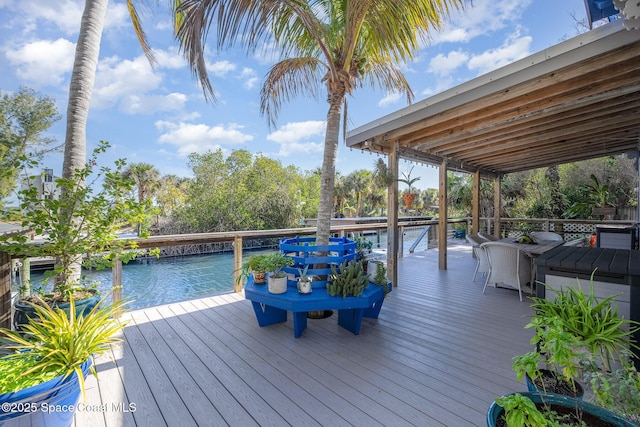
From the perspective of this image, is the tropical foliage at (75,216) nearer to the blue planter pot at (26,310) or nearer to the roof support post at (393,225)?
the blue planter pot at (26,310)

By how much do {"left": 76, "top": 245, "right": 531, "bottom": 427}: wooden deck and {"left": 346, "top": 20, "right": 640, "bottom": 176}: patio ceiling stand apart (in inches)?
100

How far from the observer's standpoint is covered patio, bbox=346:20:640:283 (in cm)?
257

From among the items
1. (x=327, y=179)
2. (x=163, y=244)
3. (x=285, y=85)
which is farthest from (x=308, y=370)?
(x=285, y=85)

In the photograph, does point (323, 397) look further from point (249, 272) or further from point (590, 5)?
point (590, 5)

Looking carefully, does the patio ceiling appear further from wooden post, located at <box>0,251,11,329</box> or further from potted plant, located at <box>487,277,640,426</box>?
wooden post, located at <box>0,251,11,329</box>

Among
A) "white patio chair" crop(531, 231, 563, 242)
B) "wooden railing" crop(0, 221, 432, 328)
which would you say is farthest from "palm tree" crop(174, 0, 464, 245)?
"white patio chair" crop(531, 231, 563, 242)

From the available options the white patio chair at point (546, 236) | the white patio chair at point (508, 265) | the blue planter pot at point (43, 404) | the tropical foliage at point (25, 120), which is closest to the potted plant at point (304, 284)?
the blue planter pot at point (43, 404)

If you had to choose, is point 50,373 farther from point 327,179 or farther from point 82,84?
point 82,84

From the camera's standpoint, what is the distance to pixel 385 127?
4047 millimetres

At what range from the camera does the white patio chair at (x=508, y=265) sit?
382cm

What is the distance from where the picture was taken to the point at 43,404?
1308mm

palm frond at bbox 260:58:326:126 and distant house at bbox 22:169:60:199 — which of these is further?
palm frond at bbox 260:58:326:126

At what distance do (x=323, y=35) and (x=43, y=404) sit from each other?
11.9ft

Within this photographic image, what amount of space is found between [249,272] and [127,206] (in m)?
1.39
